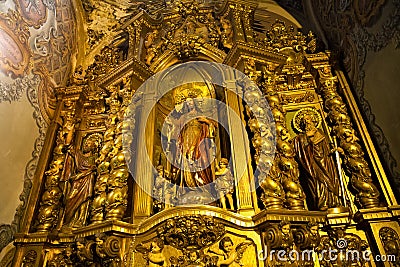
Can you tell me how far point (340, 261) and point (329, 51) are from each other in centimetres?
406

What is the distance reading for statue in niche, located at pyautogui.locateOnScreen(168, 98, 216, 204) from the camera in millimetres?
5012

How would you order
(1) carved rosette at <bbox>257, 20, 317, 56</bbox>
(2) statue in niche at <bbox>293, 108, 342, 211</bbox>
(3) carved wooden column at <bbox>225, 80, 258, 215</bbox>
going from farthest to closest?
(1) carved rosette at <bbox>257, 20, 317, 56</bbox> → (2) statue in niche at <bbox>293, 108, 342, 211</bbox> → (3) carved wooden column at <bbox>225, 80, 258, 215</bbox>

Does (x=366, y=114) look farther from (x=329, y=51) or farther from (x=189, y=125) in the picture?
(x=189, y=125)

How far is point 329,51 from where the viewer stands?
22.3 feet

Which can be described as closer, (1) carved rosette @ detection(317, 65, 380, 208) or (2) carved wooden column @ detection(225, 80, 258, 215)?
(2) carved wooden column @ detection(225, 80, 258, 215)

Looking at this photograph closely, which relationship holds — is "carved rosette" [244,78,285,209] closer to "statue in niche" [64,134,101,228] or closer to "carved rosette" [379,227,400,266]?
"carved rosette" [379,227,400,266]

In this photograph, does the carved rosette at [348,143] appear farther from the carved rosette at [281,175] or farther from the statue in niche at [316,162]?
the carved rosette at [281,175]

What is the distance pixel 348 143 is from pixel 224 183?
2.05m

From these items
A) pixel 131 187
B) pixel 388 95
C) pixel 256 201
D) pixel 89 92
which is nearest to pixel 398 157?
pixel 388 95

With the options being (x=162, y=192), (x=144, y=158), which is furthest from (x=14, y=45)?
(x=162, y=192)

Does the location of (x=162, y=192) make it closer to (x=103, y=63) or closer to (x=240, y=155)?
(x=240, y=155)

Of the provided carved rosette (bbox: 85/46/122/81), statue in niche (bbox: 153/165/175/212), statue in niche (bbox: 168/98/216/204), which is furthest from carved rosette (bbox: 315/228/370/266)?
carved rosette (bbox: 85/46/122/81)

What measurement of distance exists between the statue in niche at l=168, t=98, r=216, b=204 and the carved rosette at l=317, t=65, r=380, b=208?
2.00 m

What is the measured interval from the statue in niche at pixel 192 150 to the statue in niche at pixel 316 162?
1434 millimetres
